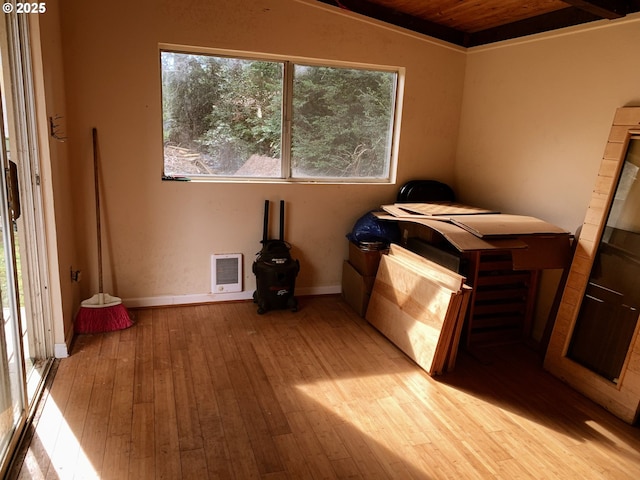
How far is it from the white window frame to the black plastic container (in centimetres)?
30

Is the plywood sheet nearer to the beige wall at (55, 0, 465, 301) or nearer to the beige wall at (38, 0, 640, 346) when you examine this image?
the beige wall at (38, 0, 640, 346)

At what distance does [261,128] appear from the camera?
12.0ft

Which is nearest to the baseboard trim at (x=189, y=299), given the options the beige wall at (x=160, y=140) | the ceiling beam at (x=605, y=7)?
the beige wall at (x=160, y=140)

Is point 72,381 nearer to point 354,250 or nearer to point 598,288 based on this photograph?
point 354,250

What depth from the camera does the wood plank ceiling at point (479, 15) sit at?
299 cm

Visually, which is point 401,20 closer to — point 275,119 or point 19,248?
point 275,119

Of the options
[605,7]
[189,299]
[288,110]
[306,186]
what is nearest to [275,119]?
[288,110]

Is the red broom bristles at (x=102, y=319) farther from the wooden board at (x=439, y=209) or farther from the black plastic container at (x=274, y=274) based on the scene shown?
the wooden board at (x=439, y=209)

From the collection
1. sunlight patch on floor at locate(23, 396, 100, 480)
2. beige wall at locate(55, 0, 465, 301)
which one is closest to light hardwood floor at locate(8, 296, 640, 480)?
sunlight patch on floor at locate(23, 396, 100, 480)

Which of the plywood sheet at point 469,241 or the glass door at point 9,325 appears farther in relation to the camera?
the plywood sheet at point 469,241

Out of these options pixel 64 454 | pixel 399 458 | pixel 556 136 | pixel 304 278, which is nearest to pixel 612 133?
pixel 556 136

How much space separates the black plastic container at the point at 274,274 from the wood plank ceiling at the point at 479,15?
170cm

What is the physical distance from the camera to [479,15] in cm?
344

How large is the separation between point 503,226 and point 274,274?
64.2 inches
